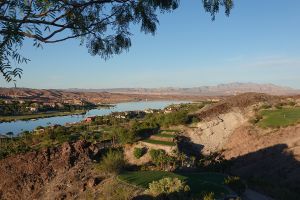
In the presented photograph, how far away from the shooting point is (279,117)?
34.6 m

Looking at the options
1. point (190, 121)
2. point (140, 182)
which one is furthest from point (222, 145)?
point (140, 182)

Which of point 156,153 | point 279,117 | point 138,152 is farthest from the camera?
point 279,117

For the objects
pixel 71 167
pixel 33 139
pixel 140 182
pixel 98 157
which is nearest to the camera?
pixel 140 182

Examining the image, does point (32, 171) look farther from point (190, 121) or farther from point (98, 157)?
point (190, 121)

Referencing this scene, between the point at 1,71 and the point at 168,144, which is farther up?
the point at 1,71

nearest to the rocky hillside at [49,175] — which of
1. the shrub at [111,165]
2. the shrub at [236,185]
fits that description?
the shrub at [111,165]

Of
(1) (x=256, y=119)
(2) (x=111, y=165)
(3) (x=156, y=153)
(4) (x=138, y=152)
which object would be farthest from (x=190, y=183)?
(1) (x=256, y=119)

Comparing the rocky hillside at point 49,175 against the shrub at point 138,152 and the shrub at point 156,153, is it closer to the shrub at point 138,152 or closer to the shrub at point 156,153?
the shrub at point 156,153

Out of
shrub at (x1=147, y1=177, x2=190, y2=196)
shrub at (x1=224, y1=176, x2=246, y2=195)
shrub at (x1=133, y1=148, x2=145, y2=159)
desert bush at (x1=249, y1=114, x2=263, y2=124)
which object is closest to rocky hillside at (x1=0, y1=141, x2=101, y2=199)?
shrub at (x1=147, y1=177, x2=190, y2=196)

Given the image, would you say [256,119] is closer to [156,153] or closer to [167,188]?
[156,153]

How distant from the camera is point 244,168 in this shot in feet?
86.0

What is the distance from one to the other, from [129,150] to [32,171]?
41.5 feet

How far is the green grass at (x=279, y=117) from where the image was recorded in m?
32.8

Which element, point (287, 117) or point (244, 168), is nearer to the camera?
point (244, 168)
